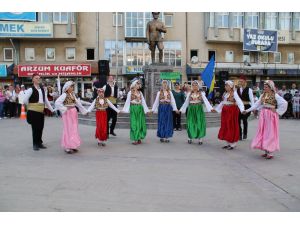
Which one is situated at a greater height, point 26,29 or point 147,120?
point 26,29

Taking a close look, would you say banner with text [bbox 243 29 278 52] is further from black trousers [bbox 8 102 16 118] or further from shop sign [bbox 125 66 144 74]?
black trousers [bbox 8 102 16 118]

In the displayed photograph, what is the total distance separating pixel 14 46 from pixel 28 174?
31377 millimetres

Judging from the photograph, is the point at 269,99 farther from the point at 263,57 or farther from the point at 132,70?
the point at 263,57

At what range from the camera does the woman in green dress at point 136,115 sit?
10273mm

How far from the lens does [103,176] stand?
6551mm

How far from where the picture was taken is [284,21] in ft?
127

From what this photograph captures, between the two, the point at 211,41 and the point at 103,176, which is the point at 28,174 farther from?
the point at 211,41

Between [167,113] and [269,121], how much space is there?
10.8 feet

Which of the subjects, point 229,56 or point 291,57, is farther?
point 291,57

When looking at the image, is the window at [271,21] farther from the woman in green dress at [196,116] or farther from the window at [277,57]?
the woman in green dress at [196,116]

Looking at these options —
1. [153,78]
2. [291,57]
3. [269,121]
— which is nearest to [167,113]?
[269,121]

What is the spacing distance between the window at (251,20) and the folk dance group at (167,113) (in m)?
28.5

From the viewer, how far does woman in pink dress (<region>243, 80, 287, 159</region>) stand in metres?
8.28

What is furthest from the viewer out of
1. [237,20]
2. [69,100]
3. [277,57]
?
[277,57]
